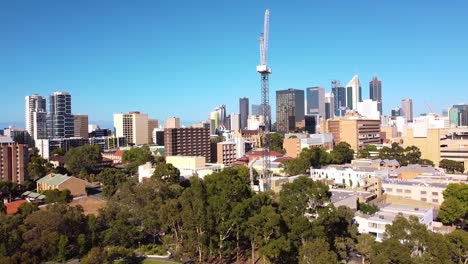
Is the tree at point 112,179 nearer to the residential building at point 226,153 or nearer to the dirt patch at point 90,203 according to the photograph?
the dirt patch at point 90,203

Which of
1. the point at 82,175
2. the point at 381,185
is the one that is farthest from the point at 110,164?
the point at 381,185

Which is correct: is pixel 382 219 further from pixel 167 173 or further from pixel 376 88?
pixel 376 88

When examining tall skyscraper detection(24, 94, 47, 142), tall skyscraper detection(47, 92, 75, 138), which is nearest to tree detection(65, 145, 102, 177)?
tall skyscraper detection(47, 92, 75, 138)

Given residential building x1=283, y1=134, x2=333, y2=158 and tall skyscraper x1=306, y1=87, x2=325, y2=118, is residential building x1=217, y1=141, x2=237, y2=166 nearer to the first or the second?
residential building x1=283, y1=134, x2=333, y2=158

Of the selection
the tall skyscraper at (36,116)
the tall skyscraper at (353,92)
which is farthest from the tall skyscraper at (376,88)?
the tall skyscraper at (36,116)

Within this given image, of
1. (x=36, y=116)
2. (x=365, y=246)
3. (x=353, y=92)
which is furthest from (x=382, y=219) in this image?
(x=353, y=92)

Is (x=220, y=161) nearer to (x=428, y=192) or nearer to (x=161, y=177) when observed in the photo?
(x=161, y=177)
